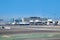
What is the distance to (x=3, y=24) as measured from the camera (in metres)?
2.35

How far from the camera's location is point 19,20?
7.73 ft

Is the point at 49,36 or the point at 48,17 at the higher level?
the point at 48,17

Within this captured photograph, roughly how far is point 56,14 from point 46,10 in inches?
6.2

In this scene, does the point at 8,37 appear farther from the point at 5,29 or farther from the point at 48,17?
the point at 48,17

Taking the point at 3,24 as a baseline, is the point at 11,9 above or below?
above

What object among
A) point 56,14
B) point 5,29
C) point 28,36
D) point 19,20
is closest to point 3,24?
point 5,29

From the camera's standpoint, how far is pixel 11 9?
2396mm

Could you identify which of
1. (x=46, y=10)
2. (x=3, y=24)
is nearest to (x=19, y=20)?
(x=3, y=24)

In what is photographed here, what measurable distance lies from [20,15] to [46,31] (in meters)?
0.45

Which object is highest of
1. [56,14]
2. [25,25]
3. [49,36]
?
[56,14]

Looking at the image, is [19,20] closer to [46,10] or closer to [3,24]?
[3,24]

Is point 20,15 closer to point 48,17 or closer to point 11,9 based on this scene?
point 11,9

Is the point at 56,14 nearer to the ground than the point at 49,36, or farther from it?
farther from it

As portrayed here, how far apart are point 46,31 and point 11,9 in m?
0.61
